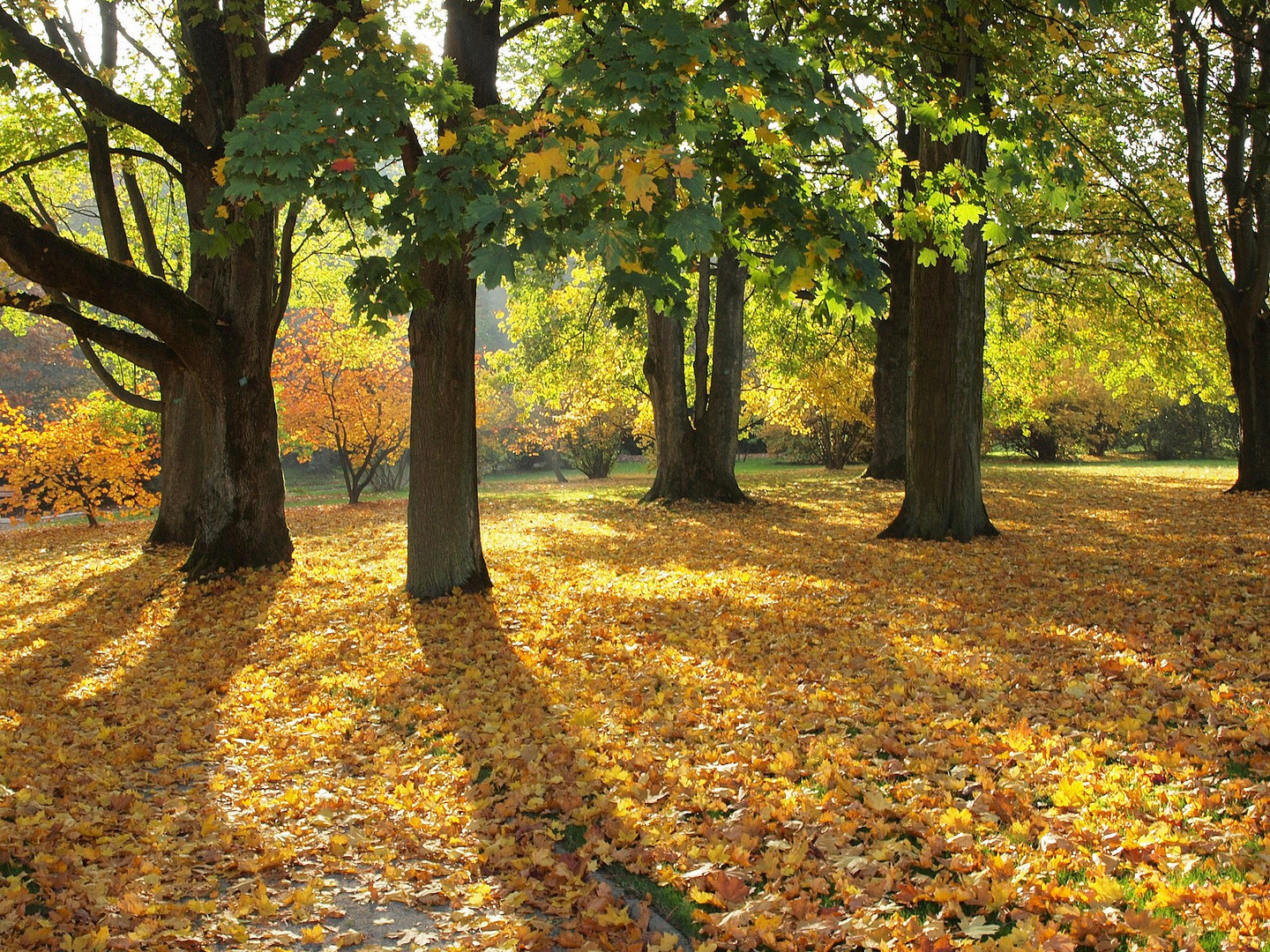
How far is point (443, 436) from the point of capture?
8336 millimetres

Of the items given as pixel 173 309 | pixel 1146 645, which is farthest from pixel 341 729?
pixel 173 309

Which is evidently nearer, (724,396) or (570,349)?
(724,396)

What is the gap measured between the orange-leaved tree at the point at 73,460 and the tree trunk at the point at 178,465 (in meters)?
3.94

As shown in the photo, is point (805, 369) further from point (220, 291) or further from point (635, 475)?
point (635, 475)

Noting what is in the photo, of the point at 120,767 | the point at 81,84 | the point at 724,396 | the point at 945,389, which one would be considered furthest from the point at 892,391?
the point at 120,767

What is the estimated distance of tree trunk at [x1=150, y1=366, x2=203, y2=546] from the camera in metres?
12.2

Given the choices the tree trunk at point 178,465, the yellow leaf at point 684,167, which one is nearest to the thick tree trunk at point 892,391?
the tree trunk at point 178,465

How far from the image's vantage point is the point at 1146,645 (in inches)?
232

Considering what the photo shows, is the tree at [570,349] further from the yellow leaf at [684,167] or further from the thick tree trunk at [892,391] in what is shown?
the yellow leaf at [684,167]

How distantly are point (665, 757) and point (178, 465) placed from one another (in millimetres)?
10263

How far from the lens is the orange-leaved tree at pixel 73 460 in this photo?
15586 millimetres

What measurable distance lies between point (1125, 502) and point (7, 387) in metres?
40.7

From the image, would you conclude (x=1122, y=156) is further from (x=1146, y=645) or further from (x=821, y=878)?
(x=821, y=878)

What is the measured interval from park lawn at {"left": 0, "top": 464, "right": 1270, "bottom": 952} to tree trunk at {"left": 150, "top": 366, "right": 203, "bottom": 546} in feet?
10.6
